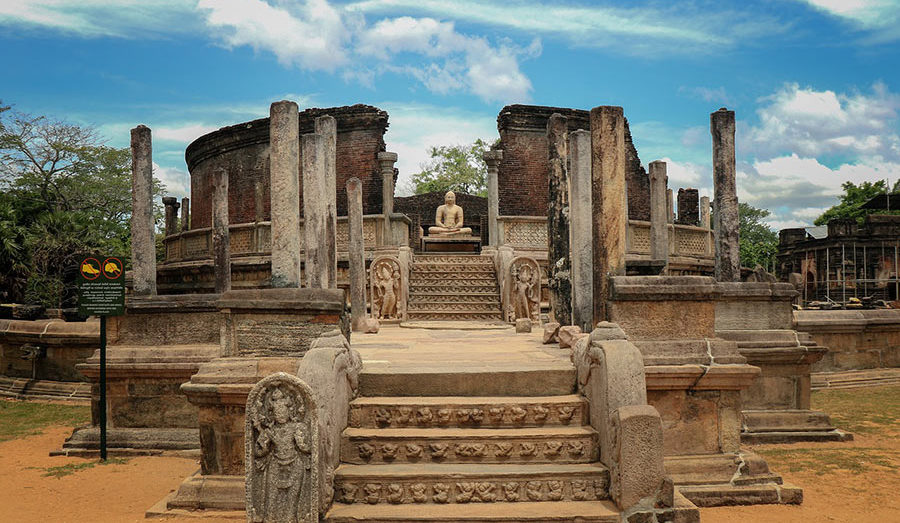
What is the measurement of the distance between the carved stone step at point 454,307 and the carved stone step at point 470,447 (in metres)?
9.29

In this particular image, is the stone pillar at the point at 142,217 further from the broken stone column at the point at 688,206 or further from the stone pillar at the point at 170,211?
the broken stone column at the point at 688,206

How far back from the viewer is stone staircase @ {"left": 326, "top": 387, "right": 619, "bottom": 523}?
171 inches

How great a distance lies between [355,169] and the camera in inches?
961

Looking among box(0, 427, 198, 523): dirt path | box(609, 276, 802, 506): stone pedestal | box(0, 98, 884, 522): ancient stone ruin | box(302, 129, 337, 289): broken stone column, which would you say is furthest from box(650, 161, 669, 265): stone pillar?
box(0, 427, 198, 523): dirt path

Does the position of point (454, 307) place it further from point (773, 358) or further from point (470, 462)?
point (470, 462)

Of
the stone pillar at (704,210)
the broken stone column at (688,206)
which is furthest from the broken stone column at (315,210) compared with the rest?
the broken stone column at (688,206)

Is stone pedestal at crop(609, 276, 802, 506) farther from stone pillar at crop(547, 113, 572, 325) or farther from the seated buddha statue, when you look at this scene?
the seated buddha statue

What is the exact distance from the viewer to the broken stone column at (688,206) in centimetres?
2545

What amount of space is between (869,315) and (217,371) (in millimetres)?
11450

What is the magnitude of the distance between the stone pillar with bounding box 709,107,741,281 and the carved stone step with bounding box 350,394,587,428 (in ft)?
20.8

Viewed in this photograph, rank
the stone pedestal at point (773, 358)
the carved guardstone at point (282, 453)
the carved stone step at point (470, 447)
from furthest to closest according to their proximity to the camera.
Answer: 1. the stone pedestal at point (773, 358)
2. the carved stone step at point (470, 447)
3. the carved guardstone at point (282, 453)

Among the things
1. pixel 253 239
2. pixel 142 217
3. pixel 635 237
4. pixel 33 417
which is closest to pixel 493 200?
pixel 635 237

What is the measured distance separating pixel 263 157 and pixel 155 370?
19495mm

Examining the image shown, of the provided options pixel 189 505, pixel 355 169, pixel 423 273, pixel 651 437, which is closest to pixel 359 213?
pixel 423 273
